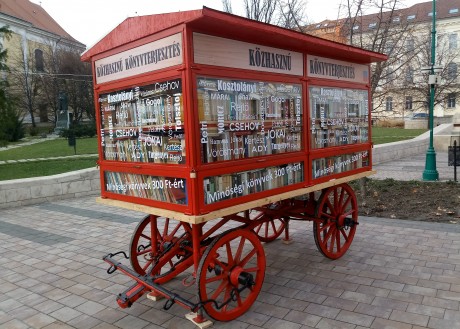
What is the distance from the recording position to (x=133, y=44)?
3.61 m

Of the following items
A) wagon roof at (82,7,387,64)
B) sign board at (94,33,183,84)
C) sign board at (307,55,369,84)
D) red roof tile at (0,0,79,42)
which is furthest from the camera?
red roof tile at (0,0,79,42)

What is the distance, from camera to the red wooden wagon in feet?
10.6

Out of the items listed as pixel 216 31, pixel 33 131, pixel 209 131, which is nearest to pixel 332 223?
pixel 209 131

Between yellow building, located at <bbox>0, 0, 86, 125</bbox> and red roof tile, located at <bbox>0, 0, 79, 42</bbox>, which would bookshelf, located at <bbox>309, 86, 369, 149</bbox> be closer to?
yellow building, located at <bbox>0, 0, 86, 125</bbox>

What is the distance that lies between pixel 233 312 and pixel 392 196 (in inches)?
243

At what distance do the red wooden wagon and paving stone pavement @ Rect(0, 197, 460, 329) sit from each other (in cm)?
36

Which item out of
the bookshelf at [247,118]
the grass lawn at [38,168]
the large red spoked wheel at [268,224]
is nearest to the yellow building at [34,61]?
the grass lawn at [38,168]

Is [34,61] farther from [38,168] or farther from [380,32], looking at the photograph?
[380,32]

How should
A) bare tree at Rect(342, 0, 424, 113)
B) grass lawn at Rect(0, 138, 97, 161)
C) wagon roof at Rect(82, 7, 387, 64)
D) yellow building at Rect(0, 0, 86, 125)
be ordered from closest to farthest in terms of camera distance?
wagon roof at Rect(82, 7, 387, 64) < bare tree at Rect(342, 0, 424, 113) < grass lawn at Rect(0, 138, 97, 161) < yellow building at Rect(0, 0, 86, 125)

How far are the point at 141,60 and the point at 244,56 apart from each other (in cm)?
93

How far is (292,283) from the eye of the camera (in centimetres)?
438

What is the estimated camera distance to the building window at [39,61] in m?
41.8

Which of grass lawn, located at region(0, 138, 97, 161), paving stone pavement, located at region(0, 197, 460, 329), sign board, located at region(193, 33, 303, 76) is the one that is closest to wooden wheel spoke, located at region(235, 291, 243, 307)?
paving stone pavement, located at region(0, 197, 460, 329)

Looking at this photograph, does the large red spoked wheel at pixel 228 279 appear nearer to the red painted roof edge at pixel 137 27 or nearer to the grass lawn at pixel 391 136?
the red painted roof edge at pixel 137 27
